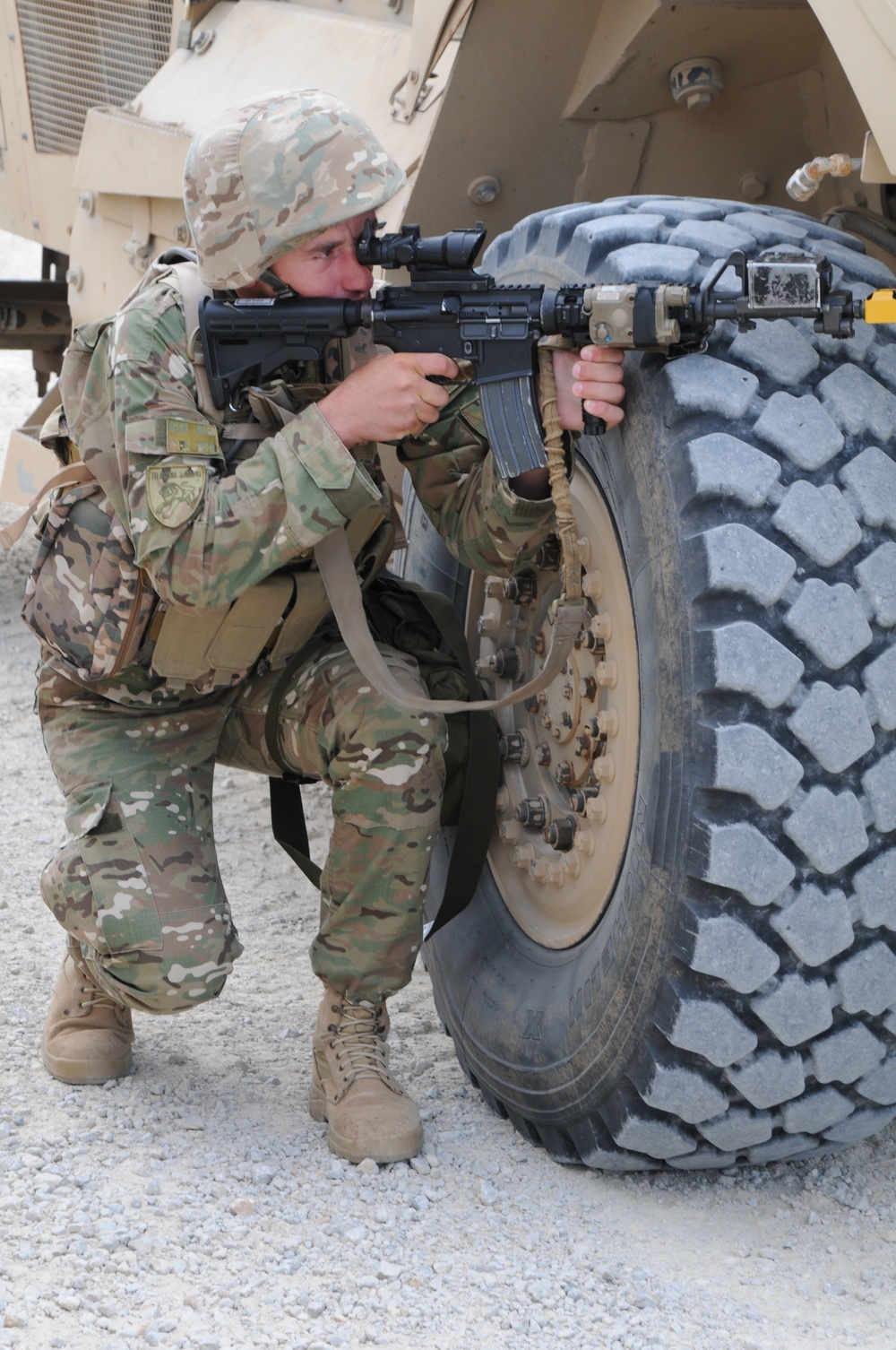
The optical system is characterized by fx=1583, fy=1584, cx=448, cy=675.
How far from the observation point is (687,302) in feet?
5.80

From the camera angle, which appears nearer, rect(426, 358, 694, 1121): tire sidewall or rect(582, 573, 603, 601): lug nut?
rect(426, 358, 694, 1121): tire sidewall

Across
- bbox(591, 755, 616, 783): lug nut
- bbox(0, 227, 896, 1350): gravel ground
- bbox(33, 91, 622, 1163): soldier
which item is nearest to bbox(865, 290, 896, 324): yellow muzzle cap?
bbox(33, 91, 622, 1163): soldier

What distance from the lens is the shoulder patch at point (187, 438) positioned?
7.11 feet

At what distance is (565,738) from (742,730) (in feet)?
1.79

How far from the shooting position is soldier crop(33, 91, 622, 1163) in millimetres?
2127

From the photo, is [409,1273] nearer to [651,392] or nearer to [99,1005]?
[99,1005]

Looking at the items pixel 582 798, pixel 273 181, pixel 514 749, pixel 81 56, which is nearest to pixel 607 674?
pixel 582 798

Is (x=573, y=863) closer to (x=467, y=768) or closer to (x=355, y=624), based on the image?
(x=467, y=768)

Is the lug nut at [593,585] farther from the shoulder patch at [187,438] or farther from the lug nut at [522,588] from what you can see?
the shoulder patch at [187,438]

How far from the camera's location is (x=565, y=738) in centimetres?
228

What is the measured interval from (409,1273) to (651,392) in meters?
1.09

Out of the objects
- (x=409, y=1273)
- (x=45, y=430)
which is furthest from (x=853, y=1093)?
(x=45, y=430)

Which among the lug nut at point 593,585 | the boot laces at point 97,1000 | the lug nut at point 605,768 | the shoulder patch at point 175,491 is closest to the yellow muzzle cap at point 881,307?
the lug nut at point 593,585

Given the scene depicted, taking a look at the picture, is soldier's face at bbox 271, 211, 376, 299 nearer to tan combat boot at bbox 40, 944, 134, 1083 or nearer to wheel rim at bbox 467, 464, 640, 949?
wheel rim at bbox 467, 464, 640, 949
